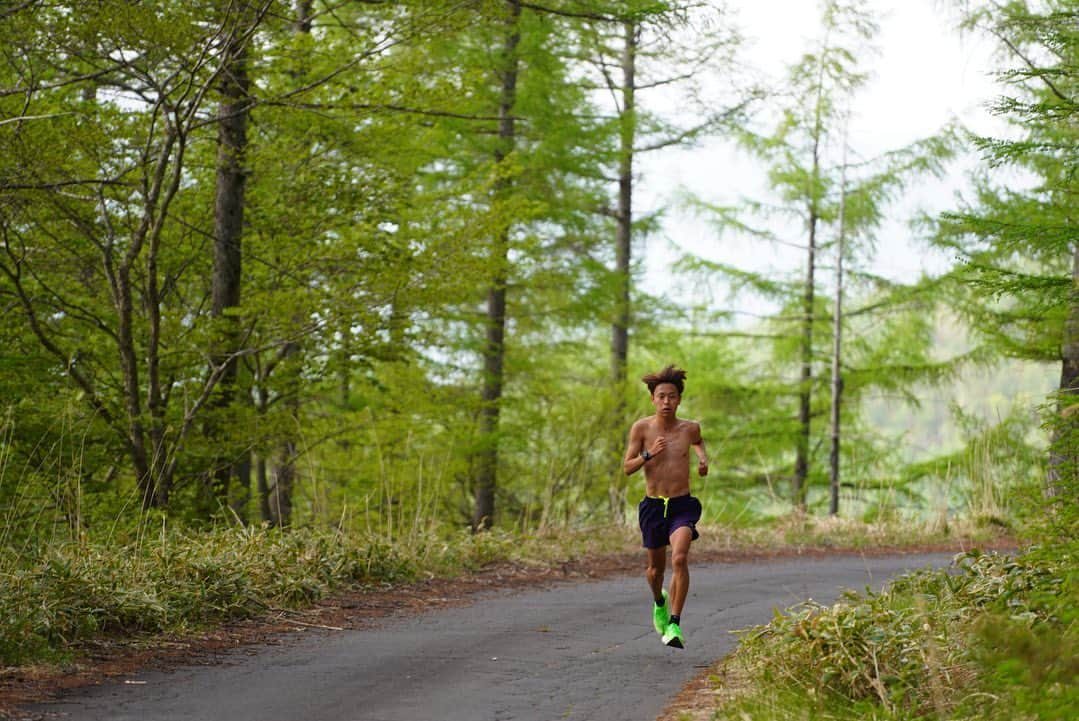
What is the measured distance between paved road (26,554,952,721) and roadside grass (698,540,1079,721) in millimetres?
584

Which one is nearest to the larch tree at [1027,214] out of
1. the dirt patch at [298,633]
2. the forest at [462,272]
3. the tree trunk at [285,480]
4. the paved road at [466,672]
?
the forest at [462,272]

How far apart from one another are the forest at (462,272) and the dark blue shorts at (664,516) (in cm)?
231

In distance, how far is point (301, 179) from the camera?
15.2m

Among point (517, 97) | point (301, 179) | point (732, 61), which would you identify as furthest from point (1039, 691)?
point (732, 61)

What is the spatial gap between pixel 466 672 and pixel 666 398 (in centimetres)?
249

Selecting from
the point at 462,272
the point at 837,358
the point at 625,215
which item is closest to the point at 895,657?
the point at 462,272

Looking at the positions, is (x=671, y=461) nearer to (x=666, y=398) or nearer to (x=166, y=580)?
(x=666, y=398)

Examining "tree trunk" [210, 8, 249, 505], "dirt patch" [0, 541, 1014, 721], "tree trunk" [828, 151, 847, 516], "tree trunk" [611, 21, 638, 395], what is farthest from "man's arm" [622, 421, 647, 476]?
"tree trunk" [828, 151, 847, 516]

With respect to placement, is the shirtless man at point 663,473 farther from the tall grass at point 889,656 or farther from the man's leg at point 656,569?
the tall grass at point 889,656

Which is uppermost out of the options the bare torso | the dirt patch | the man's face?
the man's face

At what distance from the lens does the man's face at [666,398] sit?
880 centimetres

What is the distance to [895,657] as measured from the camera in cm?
630

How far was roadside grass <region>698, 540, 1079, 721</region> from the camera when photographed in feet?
18.2

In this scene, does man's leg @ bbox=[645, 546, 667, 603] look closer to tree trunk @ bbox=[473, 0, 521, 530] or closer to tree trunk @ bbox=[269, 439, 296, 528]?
tree trunk @ bbox=[269, 439, 296, 528]
